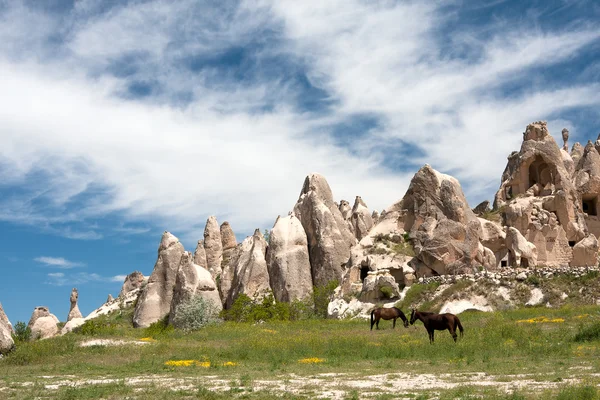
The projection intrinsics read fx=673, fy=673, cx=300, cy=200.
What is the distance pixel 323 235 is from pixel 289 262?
3.60 m

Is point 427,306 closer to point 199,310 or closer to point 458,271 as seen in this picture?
point 458,271

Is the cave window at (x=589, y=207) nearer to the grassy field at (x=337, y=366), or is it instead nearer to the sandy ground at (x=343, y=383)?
the grassy field at (x=337, y=366)

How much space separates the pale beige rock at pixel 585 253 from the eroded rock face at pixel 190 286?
84.6 ft

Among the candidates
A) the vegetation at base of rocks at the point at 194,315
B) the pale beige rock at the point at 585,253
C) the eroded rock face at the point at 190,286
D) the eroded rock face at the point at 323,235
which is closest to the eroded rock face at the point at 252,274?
the eroded rock face at the point at 190,286

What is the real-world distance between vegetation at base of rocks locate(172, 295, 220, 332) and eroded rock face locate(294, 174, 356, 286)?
33.7 ft

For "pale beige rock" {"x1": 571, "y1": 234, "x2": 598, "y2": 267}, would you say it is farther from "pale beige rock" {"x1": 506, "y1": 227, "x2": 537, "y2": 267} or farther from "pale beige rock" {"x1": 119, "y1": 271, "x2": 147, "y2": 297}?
"pale beige rock" {"x1": 119, "y1": 271, "x2": 147, "y2": 297}

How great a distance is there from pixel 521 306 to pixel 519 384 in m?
24.5

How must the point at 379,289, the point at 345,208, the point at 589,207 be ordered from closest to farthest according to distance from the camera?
the point at 379,289
the point at 589,207
the point at 345,208

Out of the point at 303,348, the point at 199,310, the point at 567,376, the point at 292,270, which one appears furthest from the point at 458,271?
the point at 567,376

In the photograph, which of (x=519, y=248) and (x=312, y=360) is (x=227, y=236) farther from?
(x=312, y=360)

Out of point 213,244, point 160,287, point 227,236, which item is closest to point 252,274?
point 160,287

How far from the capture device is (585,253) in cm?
4791

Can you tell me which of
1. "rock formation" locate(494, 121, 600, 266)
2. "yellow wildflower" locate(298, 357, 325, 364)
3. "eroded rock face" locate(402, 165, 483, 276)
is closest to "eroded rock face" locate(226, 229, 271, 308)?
"eroded rock face" locate(402, 165, 483, 276)

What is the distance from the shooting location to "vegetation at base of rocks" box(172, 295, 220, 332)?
4250cm
